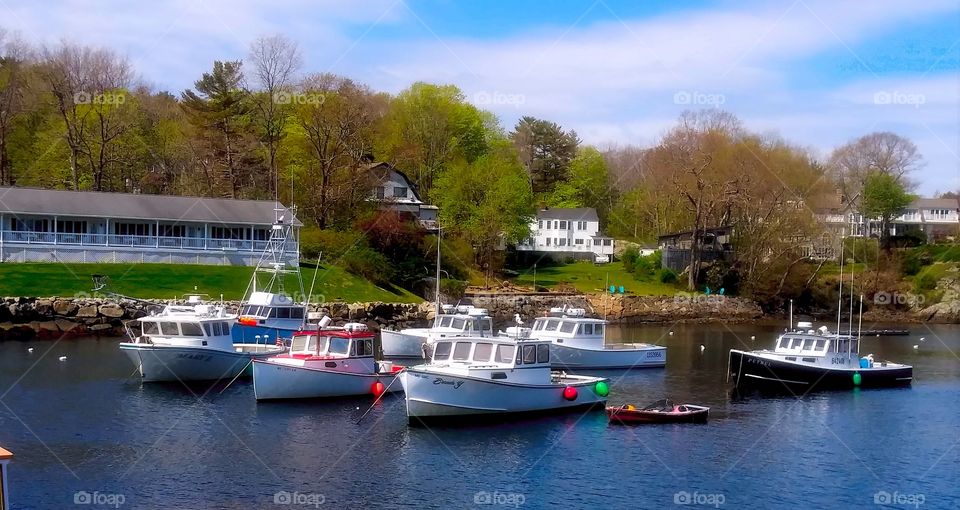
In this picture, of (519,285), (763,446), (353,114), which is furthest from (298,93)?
(763,446)

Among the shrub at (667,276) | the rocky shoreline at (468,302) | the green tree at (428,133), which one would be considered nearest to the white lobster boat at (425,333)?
the rocky shoreline at (468,302)

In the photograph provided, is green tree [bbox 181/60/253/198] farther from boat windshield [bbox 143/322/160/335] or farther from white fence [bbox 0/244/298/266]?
boat windshield [bbox 143/322/160/335]

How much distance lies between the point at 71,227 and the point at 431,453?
164 ft

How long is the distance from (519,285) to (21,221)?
4768 cm

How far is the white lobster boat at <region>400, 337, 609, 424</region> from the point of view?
33.3 m

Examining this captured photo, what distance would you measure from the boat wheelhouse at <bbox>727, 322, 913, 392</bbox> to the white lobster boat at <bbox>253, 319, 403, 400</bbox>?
18.1 m

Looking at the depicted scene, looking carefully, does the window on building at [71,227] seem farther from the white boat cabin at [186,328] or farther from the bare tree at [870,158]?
the bare tree at [870,158]

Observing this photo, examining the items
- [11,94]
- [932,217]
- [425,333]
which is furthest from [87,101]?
[932,217]

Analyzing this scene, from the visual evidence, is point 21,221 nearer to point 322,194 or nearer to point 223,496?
point 322,194

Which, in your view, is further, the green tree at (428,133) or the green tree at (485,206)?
the green tree at (428,133)

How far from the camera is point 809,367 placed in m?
46.7

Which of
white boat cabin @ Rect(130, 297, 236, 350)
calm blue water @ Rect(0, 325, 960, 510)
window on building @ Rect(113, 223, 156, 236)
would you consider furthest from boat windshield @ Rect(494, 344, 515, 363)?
window on building @ Rect(113, 223, 156, 236)

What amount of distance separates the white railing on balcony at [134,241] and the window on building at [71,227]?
2.28ft

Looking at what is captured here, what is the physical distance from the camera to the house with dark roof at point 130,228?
67.5 m
